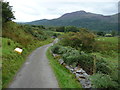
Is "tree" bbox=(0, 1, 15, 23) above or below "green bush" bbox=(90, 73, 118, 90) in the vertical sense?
above

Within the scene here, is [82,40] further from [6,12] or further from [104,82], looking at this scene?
[104,82]

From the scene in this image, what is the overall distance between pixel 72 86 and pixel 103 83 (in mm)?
2118

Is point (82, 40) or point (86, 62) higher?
point (82, 40)

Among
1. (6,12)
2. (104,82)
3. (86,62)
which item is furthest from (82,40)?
(104,82)

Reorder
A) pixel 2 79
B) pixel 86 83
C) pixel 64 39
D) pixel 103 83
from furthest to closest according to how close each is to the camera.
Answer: pixel 64 39
pixel 2 79
pixel 86 83
pixel 103 83

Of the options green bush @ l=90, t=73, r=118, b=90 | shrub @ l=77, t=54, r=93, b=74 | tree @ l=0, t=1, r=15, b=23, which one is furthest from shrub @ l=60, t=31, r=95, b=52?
green bush @ l=90, t=73, r=118, b=90

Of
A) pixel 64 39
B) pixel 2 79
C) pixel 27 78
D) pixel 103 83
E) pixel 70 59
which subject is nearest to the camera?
pixel 103 83

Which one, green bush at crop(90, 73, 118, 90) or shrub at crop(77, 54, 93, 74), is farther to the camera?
shrub at crop(77, 54, 93, 74)

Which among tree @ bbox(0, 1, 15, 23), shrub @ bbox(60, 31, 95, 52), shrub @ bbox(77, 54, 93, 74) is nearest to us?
shrub @ bbox(77, 54, 93, 74)

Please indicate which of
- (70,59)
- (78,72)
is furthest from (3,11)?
(78,72)

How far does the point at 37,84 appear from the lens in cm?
897

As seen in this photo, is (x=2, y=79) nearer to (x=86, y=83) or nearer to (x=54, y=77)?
(x=54, y=77)

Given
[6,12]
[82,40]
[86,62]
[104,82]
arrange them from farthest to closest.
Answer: [6,12], [82,40], [86,62], [104,82]

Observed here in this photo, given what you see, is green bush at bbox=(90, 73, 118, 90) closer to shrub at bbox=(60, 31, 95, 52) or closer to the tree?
shrub at bbox=(60, 31, 95, 52)
